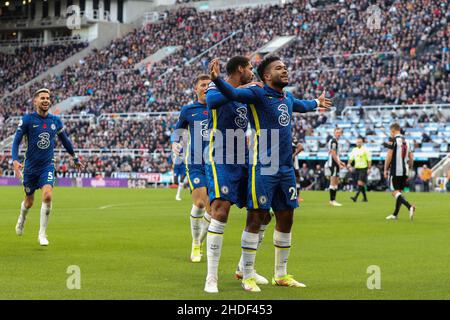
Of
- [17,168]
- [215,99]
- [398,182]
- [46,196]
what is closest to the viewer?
[215,99]

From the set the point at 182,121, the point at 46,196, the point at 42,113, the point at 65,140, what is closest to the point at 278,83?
the point at 182,121

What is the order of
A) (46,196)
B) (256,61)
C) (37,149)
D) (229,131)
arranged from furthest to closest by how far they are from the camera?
1. (256,61)
2. (37,149)
3. (46,196)
4. (229,131)

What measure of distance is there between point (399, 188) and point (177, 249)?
9357 millimetres

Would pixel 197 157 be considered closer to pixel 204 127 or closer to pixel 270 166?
pixel 204 127

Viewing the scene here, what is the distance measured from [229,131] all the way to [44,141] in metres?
5.48

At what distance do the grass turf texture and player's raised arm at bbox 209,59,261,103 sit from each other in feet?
6.80

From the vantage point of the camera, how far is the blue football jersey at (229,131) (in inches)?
403

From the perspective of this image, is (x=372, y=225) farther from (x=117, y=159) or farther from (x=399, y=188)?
(x=117, y=159)

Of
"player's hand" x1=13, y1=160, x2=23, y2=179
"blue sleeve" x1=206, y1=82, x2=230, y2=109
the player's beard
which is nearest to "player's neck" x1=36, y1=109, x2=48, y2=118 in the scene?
"player's hand" x1=13, y1=160, x2=23, y2=179

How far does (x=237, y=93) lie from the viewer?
933 cm

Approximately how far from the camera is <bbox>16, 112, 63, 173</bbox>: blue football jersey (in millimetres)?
14898

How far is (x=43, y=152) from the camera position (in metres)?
14.9

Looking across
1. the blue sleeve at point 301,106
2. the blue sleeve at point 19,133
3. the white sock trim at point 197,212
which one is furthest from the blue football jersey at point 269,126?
the blue sleeve at point 19,133

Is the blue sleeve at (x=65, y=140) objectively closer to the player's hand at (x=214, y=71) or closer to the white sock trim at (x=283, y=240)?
the white sock trim at (x=283, y=240)
